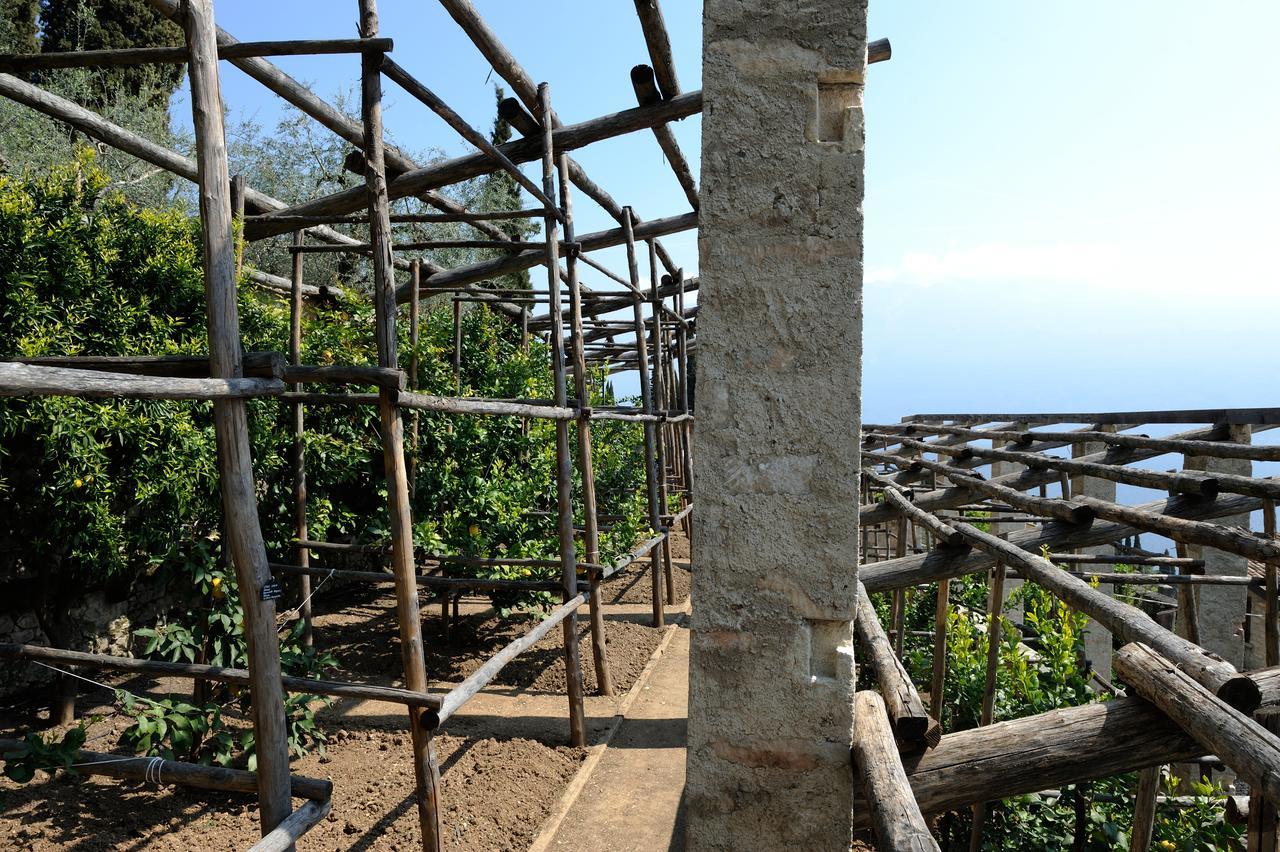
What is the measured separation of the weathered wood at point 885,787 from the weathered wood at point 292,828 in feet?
5.90

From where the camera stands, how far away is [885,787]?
192 centimetres

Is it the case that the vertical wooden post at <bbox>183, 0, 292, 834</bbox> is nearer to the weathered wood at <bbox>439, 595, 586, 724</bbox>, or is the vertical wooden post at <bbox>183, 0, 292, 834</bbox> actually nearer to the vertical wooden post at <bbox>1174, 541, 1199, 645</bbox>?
the weathered wood at <bbox>439, 595, 586, 724</bbox>

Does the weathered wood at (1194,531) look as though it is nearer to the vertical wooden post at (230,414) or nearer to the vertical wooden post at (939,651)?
the vertical wooden post at (939,651)

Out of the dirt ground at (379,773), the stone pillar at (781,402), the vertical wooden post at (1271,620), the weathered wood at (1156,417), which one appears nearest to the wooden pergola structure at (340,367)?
the dirt ground at (379,773)

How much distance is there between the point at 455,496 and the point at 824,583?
4.66 m

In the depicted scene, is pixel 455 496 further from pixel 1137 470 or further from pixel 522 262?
pixel 1137 470

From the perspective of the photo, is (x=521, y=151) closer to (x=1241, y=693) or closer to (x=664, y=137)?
(x=664, y=137)

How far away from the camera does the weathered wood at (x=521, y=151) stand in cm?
530

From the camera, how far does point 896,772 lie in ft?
6.53

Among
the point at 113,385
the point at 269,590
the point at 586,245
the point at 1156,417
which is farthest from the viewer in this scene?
the point at 1156,417

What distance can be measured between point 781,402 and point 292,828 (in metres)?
2.12

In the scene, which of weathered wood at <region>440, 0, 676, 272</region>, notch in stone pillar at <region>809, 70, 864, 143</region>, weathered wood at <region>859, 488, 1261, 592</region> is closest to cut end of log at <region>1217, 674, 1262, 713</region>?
weathered wood at <region>859, 488, 1261, 592</region>

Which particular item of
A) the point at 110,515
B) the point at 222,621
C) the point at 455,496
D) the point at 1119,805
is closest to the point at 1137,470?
the point at 1119,805

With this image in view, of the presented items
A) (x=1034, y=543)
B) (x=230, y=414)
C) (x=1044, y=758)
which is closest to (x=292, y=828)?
(x=230, y=414)
